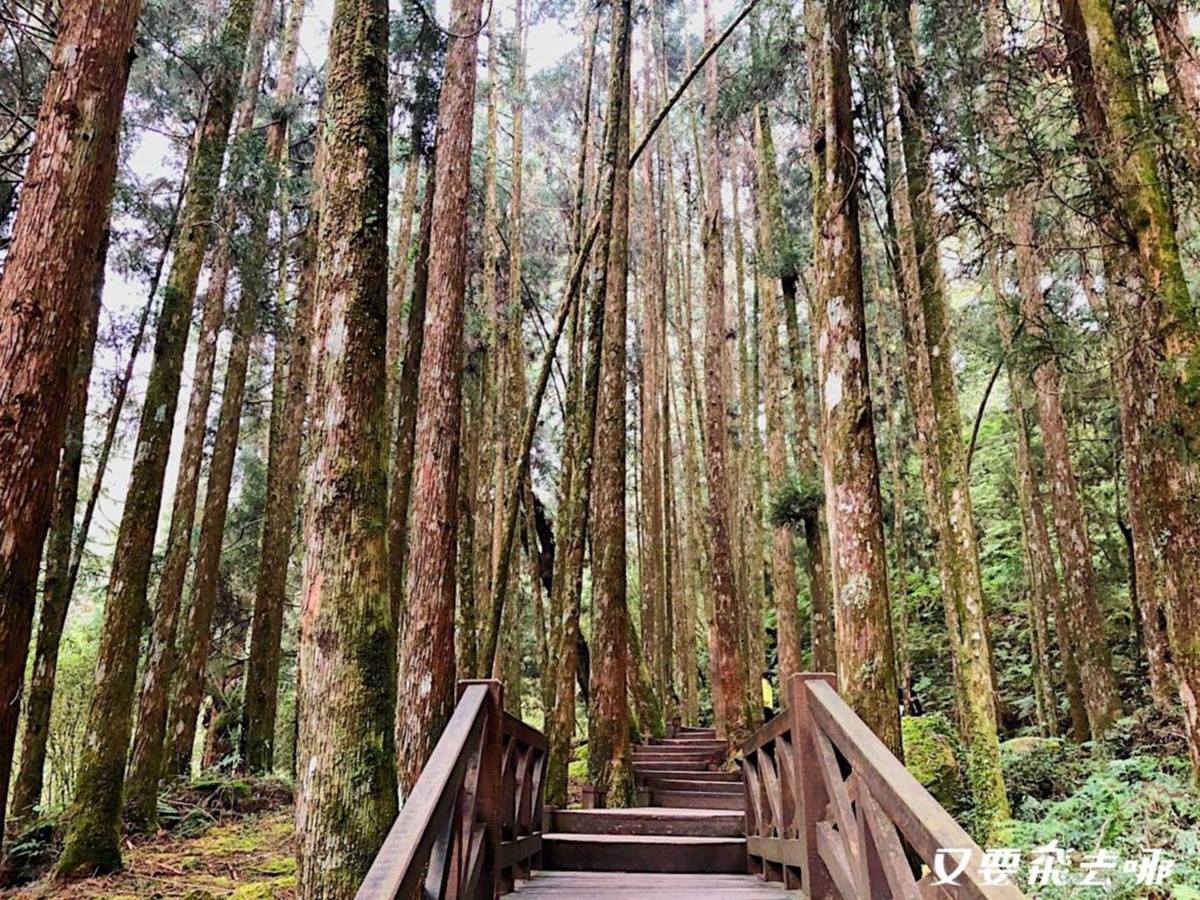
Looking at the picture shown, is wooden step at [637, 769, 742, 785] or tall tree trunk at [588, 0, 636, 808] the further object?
wooden step at [637, 769, 742, 785]

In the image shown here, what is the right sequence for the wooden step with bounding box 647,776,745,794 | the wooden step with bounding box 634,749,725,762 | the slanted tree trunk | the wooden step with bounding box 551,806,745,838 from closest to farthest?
the wooden step with bounding box 551,806,745,838 < the wooden step with bounding box 647,776,745,794 < the slanted tree trunk < the wooden step with bounding box 634,749,725,762

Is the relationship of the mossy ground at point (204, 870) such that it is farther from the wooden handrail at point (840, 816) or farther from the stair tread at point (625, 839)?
the wooden handrail at point (840, 816)

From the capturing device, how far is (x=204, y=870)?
607cm

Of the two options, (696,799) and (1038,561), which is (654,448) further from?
(696,799)

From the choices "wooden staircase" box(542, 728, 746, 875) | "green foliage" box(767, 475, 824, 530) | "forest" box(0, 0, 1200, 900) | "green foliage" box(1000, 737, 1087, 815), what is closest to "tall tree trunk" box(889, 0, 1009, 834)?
"forest" box(0, 0, 1200, 900)

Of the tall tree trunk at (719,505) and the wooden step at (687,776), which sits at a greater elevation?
the tall tree trunk at (719,505)

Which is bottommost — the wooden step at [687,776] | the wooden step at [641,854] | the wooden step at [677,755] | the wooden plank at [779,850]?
the wooden step at [687,776]

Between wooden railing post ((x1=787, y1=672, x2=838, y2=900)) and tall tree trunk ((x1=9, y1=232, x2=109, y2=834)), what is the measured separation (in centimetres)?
635

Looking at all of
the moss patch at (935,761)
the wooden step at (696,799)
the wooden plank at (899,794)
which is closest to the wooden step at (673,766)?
the wooden step at (696,799)

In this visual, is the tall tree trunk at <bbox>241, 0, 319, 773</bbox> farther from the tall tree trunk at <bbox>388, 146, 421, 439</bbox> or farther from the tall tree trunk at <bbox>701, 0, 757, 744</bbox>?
the tall tree trunk at <bbox>701, 0, 757, 744</bbox>

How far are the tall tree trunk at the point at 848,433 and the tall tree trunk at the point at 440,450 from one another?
3.01 meters

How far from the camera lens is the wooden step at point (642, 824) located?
5434mm

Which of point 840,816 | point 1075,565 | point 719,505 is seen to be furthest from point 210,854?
point 1075,565

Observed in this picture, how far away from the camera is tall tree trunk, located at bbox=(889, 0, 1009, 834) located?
676cm
